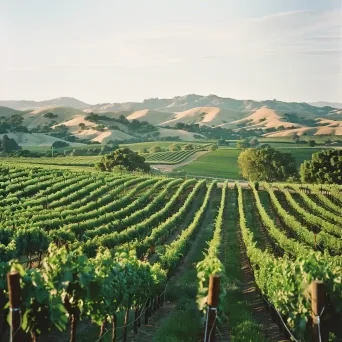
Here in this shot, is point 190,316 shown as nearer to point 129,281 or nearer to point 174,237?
point 129,281

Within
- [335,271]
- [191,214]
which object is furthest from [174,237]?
[335,271]

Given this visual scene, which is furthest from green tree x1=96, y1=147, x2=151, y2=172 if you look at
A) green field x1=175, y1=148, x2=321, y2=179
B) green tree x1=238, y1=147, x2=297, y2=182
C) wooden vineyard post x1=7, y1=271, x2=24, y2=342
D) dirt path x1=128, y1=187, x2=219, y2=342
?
wooden vineyard post x1=7, y1=271, x2=24, y2=342

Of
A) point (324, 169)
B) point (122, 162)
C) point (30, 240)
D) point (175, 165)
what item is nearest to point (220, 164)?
point (175, 165)

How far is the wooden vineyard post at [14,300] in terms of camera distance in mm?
6070

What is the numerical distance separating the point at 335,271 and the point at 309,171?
62905 mm

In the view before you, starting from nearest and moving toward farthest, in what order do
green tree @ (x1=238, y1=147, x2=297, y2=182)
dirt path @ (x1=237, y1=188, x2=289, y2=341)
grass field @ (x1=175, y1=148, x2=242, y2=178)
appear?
dirt path @ (x1=237, y1=188, x2=289, y2=341)
green tree @ (x1=238, y1=147, x2=297, y2=182)
grass field @ (x1=175, y1=148, x2=242, y2=178)

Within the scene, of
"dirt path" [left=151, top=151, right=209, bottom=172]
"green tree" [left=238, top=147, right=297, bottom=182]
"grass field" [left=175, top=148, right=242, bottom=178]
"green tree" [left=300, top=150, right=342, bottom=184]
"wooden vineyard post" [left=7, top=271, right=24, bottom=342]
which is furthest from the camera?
"dirt path" [left=151, top=151, right=209, bottom=172]

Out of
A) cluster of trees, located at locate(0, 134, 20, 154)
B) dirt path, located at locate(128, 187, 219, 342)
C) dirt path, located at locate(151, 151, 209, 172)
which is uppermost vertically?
cluster of trees, located at locate(0, 134, 20, 154)

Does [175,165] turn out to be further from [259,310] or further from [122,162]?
[259,310]

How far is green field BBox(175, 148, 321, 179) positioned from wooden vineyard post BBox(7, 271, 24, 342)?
81629 mm

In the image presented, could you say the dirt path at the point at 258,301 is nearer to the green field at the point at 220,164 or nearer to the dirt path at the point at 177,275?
the dirt path at the point at 177,275

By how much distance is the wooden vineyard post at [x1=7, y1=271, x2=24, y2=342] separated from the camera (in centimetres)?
607

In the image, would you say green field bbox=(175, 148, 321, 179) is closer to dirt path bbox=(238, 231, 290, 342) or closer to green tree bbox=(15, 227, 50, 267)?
dirt path bbox=(238, 231, 290, 342)

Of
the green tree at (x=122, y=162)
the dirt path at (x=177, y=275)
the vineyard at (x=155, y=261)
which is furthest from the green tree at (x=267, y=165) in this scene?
the dirt path at (x=177, y=275)
